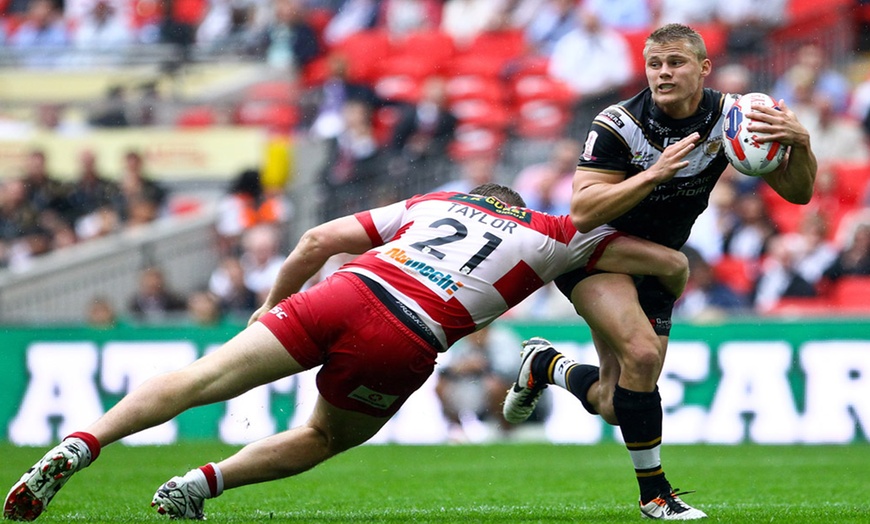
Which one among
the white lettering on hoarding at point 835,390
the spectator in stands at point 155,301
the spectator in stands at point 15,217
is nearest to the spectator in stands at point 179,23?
the spectator in stands at point 15,217

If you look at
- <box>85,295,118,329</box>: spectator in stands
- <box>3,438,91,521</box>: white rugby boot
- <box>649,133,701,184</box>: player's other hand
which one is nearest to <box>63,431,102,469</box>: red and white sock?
<box>3,438,91,521</box>: white rugby boot

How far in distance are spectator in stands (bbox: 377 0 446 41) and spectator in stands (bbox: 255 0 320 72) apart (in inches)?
44.6

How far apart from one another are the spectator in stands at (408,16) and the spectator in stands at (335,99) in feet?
5.00

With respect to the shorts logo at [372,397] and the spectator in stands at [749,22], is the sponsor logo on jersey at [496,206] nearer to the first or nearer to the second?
the shorts logo at [372,397]

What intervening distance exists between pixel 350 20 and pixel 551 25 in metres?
3.65

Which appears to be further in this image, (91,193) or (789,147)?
(91,193)

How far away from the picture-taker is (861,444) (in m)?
12.2

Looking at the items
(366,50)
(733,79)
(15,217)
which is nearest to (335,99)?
(366,50)

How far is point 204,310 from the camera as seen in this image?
1447cm

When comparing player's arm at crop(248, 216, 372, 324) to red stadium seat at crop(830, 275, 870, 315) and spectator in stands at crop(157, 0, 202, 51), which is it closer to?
red stadium seat at crop(830, 275, 870, 315)

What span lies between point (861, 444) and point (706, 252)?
3.09m

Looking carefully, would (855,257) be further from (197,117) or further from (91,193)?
(197,117)

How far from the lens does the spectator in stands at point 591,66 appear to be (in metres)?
16.6

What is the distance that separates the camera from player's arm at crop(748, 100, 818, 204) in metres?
6.09
